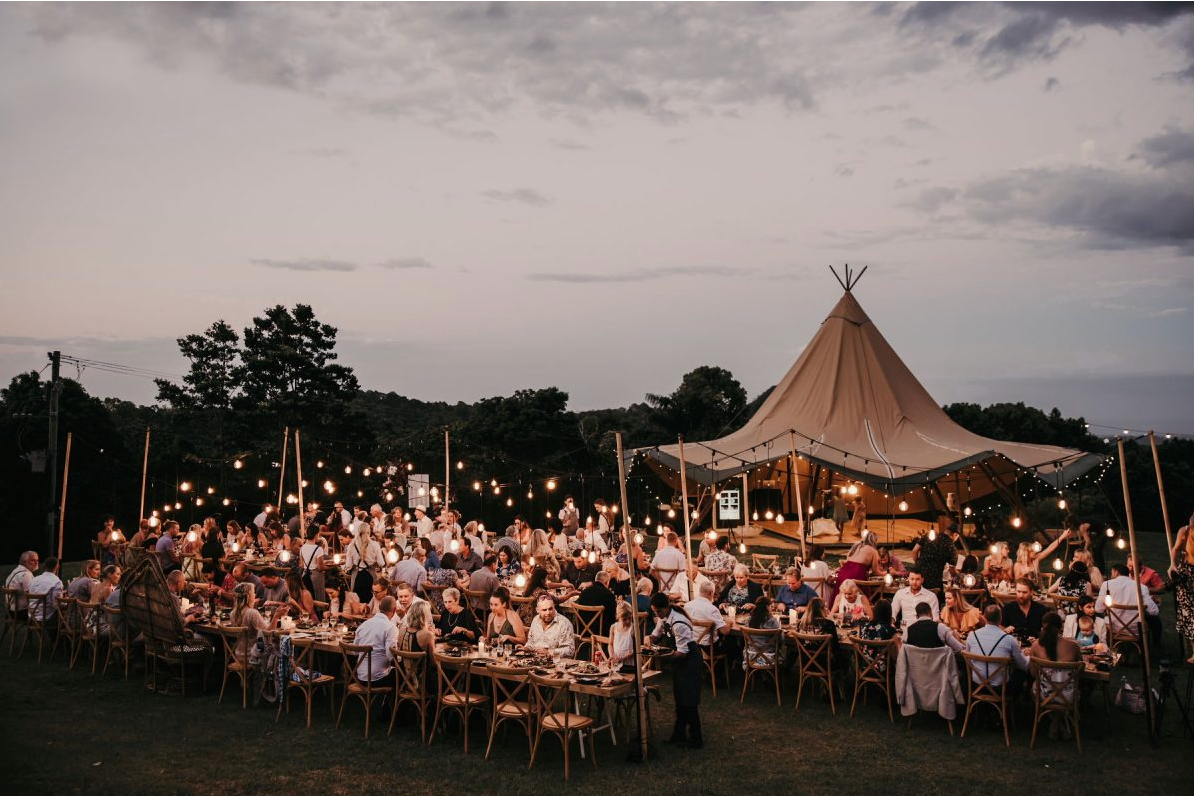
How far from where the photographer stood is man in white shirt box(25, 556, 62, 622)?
1126 centimetres

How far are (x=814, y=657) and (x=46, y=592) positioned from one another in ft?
31.1

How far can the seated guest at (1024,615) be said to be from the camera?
9.34 metres

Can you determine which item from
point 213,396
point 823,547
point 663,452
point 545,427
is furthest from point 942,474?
point 213,396

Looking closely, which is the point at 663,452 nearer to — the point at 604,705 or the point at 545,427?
the point at 545,427

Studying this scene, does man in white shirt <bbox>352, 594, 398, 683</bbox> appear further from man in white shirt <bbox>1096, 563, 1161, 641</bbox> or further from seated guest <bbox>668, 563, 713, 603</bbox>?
man in white shirt <bbox>1096, 563, 1161, 641</bbox>

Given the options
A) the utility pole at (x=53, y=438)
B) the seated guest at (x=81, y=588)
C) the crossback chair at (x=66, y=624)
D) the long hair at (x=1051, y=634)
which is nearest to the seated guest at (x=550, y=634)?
the long hair at (x=1051, y=634)

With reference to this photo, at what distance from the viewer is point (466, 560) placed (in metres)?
13.3

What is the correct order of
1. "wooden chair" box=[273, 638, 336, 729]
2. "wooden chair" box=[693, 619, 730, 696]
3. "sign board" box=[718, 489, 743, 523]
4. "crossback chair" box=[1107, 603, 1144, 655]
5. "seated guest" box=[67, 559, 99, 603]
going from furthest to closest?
"sign board" box=[718, 489, 743, 523]
"seated guest" box=[67, 559, 99, 603]
"crossback chair" box=[1107, 603, 1144, 655]
"wooden chair" box=[693, 619, 730, 696]
"wooden chair" box=[273, 638, 336, 729]

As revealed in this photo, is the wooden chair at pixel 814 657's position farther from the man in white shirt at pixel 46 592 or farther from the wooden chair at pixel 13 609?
the wooden chair at pixel 13 609

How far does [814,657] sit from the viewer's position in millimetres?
8852

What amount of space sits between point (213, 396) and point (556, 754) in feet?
96.7

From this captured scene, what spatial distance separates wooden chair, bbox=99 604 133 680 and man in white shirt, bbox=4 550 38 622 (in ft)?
5.23

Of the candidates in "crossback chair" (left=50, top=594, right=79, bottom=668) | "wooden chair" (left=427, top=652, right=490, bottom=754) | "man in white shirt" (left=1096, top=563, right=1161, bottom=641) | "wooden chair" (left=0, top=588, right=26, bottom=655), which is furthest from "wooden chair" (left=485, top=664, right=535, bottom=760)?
"wooden chair" (left=0, top=588, right=26, bottom=655)

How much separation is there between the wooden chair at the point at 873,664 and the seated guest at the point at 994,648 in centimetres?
81
